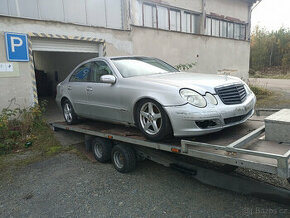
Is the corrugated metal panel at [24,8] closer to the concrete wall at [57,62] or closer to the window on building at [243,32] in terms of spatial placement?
the concrete wall at [57,62]

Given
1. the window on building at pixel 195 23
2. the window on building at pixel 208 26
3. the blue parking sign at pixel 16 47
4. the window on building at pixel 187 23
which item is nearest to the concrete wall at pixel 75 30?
the blue parking sign at pixel 16 47

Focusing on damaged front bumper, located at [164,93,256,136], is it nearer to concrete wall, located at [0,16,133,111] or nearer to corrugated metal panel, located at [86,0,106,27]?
concrete wall, located at [0,16,133,111]

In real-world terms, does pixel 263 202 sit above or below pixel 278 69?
below

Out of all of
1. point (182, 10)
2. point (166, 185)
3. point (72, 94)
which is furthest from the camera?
point (182, 10)

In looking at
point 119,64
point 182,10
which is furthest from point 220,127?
point 182,10

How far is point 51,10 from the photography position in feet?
24.9

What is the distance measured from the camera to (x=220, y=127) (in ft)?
10.8

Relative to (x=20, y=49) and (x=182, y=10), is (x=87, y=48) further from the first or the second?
(x=182, y=10)

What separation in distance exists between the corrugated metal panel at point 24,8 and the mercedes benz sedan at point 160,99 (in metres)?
3.52

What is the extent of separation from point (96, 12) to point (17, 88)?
367 cm

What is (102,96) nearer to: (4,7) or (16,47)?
(16,47)

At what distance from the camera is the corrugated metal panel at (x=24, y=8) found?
6.86 m

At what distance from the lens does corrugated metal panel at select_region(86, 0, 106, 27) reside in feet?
27.5

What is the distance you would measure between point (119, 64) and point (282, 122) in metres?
2.82
